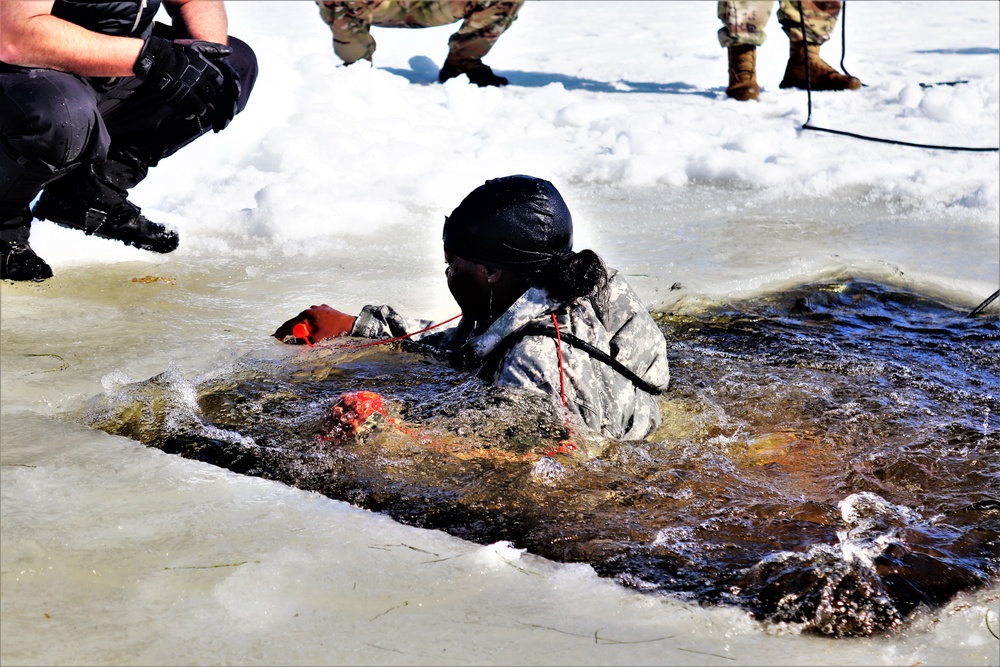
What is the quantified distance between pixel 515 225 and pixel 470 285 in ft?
0.85

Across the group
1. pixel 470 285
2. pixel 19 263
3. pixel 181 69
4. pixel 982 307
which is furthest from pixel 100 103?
pixel 982 307

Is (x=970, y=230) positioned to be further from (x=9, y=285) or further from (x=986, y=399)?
(x=9, y=285)

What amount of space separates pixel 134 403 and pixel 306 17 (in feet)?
30.6

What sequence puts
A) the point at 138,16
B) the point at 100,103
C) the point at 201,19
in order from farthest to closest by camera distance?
1. the point at 201,19
2. the point at 100,103
3. the point at 138,16

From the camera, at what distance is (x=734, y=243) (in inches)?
200

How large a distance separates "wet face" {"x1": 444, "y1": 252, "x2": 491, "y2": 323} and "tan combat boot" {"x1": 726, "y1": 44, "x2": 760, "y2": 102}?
592cm

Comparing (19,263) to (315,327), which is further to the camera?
(19,263)

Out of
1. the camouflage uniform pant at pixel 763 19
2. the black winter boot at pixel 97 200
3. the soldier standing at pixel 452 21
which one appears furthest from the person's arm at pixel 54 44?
the camouflage uniform pant at pixel 763 19

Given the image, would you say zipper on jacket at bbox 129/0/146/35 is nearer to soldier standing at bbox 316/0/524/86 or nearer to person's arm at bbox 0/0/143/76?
person's arm at bbox 0/0/143/76

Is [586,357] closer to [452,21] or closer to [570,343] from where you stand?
[570,343]

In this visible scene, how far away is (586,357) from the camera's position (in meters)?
2.74

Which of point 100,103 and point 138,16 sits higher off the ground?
point 138,16

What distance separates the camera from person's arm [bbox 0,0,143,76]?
137 inches

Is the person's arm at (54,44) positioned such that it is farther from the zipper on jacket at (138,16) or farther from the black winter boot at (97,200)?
the black winter boot at (97,200)
